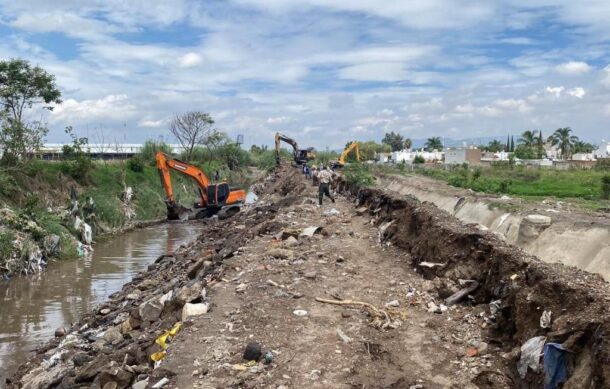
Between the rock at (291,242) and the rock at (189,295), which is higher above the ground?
the rock at (291,242)

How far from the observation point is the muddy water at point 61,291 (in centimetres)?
1126

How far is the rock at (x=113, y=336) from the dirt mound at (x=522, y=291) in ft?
17.4

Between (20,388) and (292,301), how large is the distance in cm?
418

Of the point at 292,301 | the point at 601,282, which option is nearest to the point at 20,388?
the point at 292,301

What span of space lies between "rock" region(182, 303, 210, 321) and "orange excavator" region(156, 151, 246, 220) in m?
18.9

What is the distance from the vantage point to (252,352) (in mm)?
6250

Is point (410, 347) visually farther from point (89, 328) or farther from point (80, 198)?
point (80, 198)

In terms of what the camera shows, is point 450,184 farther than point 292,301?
Yes

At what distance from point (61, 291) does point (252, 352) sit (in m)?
10.6

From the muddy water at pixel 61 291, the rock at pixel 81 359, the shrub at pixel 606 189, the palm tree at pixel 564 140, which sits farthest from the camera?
the palm tree at pixel 564 140

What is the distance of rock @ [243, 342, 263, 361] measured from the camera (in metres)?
6.24

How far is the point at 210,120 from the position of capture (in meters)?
57.2

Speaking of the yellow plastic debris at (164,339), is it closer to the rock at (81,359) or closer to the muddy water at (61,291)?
the rock at (81,359)

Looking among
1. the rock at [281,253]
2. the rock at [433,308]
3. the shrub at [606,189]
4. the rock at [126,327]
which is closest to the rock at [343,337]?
the rock at [433,308]
